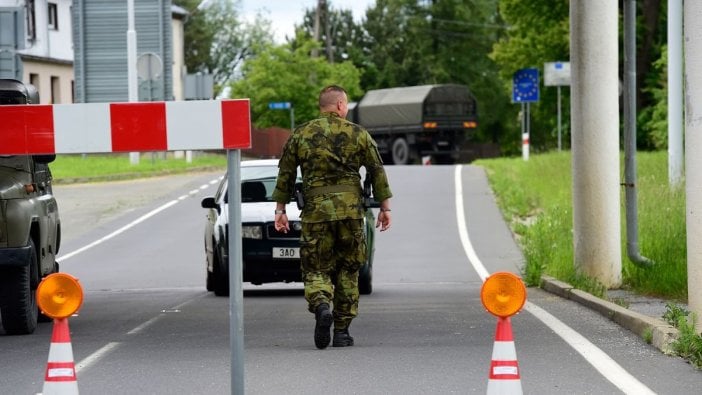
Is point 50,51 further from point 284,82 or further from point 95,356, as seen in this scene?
point 95,356

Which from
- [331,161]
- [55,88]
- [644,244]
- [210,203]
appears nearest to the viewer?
[331,161]

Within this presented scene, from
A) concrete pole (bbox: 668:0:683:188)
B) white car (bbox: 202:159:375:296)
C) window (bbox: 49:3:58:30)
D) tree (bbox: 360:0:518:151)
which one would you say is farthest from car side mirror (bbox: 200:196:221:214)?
tree (bbox: 360:0:518:151)

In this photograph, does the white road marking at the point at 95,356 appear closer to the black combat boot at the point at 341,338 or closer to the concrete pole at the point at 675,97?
the black combat boot at the point at 341,338

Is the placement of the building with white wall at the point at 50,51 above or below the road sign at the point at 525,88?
above

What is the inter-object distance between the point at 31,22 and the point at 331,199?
195 feet

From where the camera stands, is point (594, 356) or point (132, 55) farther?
point (132, 55)

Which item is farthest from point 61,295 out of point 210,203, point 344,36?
point 344,36

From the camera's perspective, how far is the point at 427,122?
61719mm

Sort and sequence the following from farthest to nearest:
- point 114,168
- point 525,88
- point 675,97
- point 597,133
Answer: point 525,88 < point 114,168 < point 675,97 < point 597,133

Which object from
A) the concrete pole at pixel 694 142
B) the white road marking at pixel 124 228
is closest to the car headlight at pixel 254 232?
the concrete pole at pixel 694 142

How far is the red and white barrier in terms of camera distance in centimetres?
760

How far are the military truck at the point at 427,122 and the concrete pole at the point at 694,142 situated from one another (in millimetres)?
50636

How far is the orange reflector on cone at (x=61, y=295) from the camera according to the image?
7027 mm

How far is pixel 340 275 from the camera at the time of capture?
435 inches
